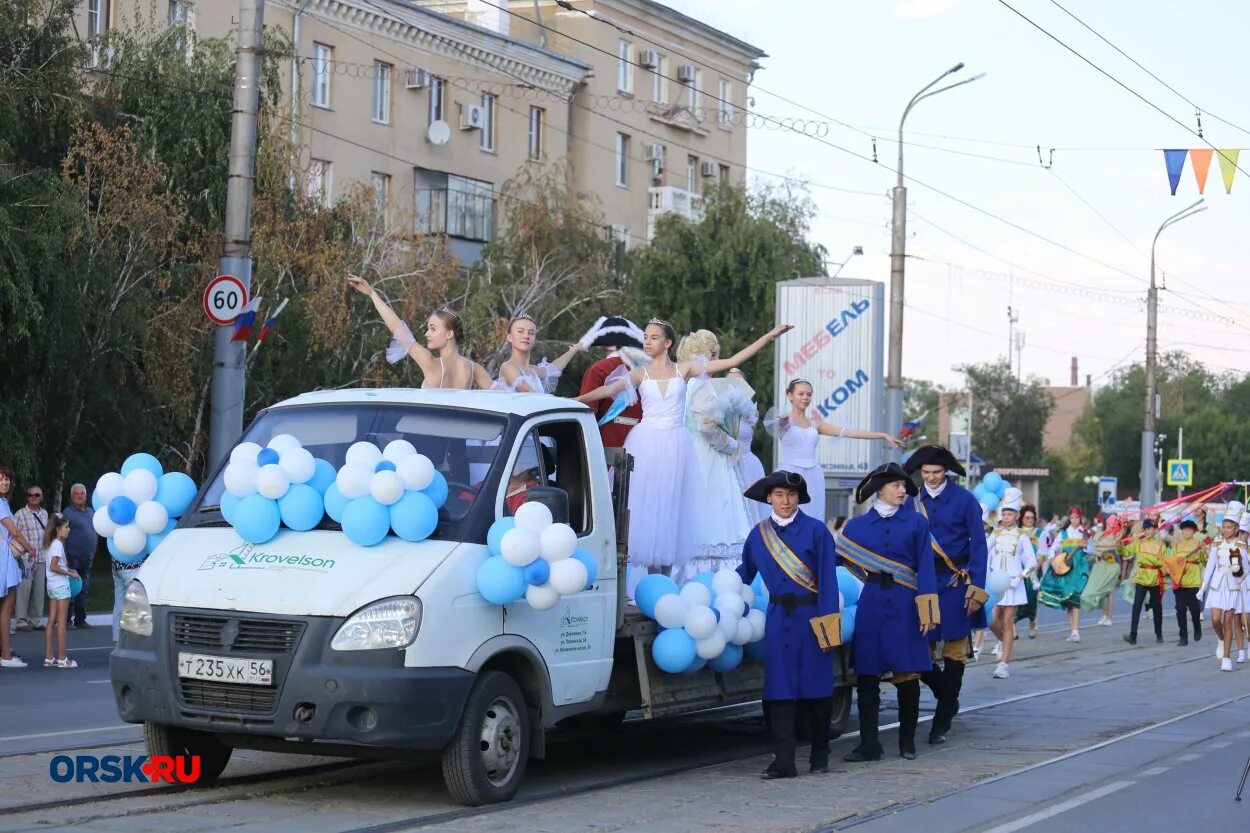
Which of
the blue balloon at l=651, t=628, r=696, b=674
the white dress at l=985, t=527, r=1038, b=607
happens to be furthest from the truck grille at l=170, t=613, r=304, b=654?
the white dress at l=985, t=527, r=1038, b=607

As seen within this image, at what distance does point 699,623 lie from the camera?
32.6 ft

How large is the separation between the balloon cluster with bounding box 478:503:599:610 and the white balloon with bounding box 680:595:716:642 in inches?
50.6

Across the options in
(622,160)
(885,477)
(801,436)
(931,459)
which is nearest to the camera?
(885,477)

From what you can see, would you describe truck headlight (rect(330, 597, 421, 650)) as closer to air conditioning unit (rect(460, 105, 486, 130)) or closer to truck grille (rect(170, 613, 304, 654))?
truck grille (rect(170, 613, 304, 654))

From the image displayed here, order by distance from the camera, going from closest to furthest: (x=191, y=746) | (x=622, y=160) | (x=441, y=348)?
(x=191, y=746) → (x=441, y=348) → (x=622, y=160)

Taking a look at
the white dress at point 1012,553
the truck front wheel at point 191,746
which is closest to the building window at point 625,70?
the white dress at point 1012,553

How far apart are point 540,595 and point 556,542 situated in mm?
299

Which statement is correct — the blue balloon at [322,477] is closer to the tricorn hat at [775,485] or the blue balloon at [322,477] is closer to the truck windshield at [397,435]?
the truck windshield at [397,435]

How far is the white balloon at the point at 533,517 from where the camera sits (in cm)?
860

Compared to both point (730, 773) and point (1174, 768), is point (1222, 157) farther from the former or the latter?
point (730, 773)

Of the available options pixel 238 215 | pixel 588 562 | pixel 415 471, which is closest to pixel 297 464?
pixel 415 471

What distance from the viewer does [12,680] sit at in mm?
15438

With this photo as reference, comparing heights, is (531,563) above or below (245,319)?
below

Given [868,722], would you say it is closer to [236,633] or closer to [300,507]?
[300,507]
